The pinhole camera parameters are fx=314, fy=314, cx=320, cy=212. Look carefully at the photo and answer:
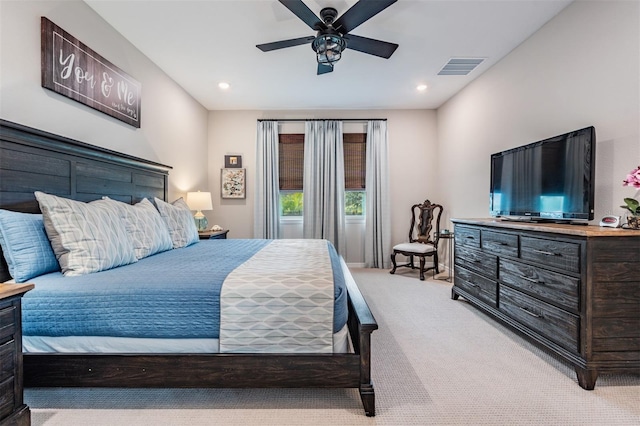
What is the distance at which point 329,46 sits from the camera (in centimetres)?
255

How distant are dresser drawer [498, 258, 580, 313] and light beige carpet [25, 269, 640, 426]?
1.46 feet

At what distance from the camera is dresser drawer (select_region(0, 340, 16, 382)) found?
128 cm

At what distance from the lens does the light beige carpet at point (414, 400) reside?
1.55 meters

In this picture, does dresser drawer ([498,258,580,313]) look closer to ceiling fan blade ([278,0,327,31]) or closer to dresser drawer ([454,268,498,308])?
dresser drawer ([454,268,498,308])

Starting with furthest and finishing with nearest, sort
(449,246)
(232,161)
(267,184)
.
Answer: (232,161) < (267,184) < (449,246)

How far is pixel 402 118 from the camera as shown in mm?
5309

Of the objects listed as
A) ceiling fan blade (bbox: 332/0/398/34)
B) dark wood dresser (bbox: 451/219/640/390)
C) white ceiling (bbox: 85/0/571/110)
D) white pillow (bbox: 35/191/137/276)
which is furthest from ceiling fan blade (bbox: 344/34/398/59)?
white pillow (bbox: 35/191/137/276)

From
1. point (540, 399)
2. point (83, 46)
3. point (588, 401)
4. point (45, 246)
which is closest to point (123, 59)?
point (83, 46)

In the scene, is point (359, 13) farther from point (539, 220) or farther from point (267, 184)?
point (267, 184)

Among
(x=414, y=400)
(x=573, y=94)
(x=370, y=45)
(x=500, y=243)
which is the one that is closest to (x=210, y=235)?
(x=370, y=45)

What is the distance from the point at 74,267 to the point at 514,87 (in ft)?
13.5

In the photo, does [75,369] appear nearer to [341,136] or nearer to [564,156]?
[564,156]

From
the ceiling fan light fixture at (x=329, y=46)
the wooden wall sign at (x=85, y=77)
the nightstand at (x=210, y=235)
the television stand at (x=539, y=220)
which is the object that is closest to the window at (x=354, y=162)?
the nightstand at (x=210, y=235)

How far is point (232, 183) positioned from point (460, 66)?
3.73m
